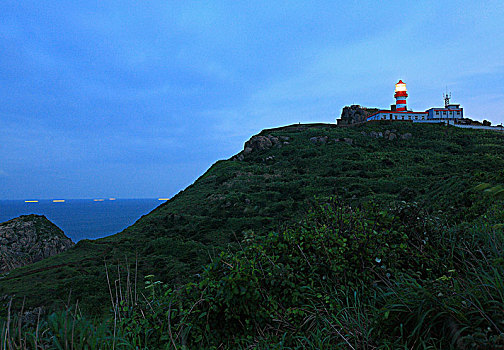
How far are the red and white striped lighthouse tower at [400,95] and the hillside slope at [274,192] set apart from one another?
7093 mm

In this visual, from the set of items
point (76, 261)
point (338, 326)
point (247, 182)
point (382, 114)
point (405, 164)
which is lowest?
point (76, 261)

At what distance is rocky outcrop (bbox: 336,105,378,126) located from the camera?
65.0 metres

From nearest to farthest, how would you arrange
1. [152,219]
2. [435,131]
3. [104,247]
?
[104,247], [152,219], [435,131]

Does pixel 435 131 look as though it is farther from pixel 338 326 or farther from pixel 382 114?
pixel 338 326

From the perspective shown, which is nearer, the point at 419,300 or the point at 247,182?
the point at 419,300

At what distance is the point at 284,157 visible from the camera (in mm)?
46312

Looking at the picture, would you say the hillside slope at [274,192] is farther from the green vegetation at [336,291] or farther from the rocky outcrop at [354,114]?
the rocky outcrop at [354,114]

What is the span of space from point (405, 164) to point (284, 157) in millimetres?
17590

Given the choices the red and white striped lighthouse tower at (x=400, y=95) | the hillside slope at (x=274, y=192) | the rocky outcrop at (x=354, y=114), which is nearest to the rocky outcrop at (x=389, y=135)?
the hillside slope at (x=274, y=192)

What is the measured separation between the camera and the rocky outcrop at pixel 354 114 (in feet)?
213

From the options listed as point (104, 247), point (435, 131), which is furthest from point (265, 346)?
point (435, 131)

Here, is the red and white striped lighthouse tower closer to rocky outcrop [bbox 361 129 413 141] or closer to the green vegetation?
rocky outcrop [bbox 361 129 413 141]

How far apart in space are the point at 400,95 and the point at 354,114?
424 inches

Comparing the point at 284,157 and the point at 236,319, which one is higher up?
the point at 284,157
